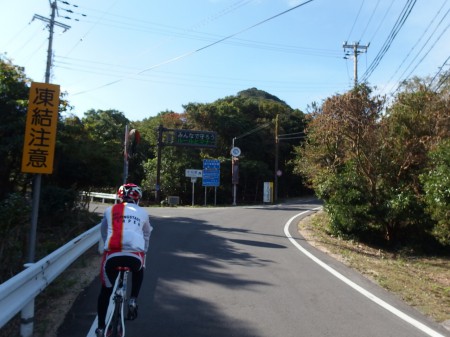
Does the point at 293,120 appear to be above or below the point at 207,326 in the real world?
above

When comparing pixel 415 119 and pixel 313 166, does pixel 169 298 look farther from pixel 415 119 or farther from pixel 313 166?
pixel 313 166

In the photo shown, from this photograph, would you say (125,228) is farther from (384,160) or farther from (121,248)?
(384,160)

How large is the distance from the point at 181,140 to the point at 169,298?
88.6 ft

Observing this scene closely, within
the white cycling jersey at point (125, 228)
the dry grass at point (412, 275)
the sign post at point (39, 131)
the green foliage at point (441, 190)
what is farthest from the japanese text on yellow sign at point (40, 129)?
the green foliage at point (441, 190)

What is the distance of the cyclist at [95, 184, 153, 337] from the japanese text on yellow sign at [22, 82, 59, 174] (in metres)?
2.09

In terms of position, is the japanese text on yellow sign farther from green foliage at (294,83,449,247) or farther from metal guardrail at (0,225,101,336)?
green foliage at (294,83,449,247)

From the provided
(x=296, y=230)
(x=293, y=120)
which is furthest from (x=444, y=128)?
(x=293, y=120)

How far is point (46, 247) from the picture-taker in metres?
10.0

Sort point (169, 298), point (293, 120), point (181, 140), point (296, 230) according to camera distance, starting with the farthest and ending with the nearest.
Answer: point (293, 120)
point (181, 140)
point (296, 230)
point (169, 298)

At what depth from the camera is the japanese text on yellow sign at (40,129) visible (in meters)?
6.32

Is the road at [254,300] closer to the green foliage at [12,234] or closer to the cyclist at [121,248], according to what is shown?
the cyclist at [121,248]

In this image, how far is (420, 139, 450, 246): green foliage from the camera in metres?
11.2

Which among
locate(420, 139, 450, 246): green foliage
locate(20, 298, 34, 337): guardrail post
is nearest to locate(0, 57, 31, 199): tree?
locate(20, 298, 34, 337): guardrail post

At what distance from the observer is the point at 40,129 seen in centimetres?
640
